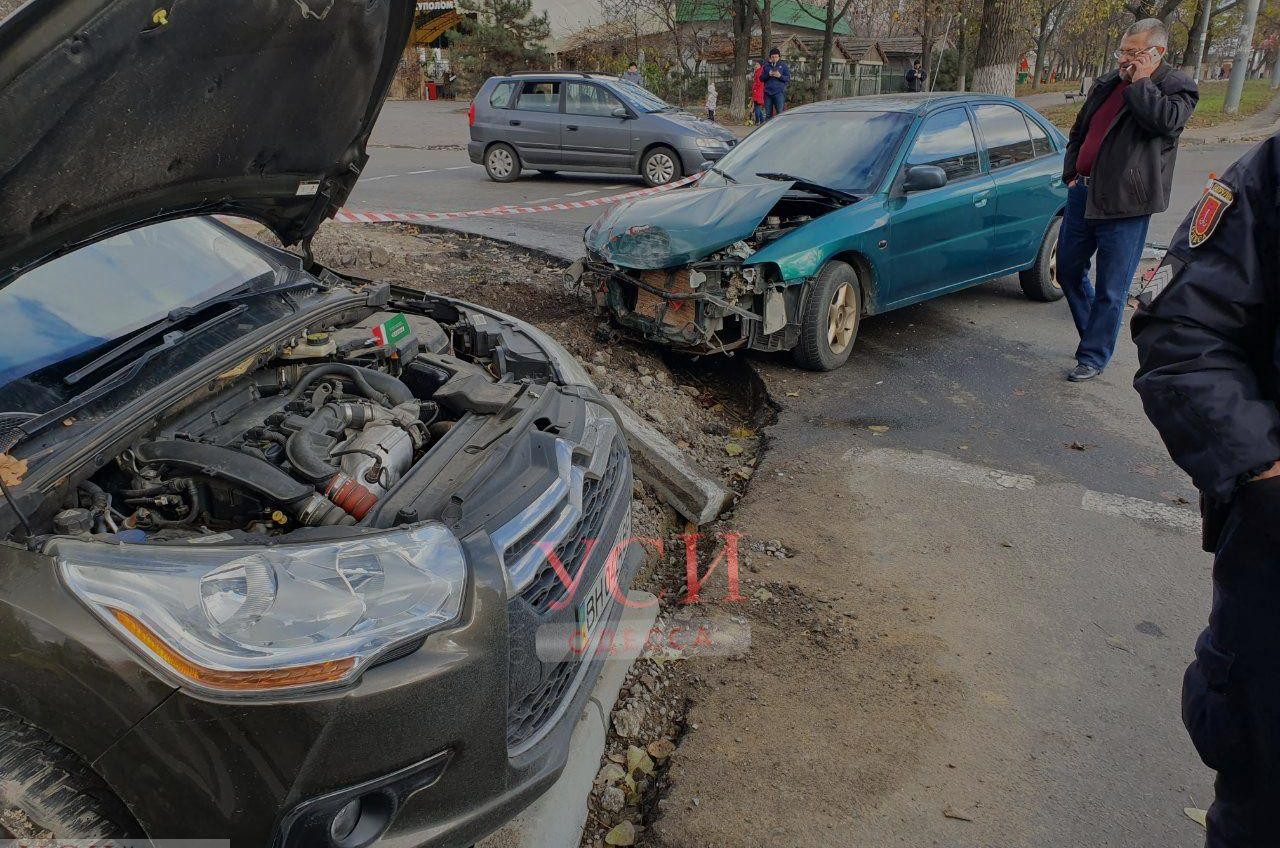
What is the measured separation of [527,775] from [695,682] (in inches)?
44.1

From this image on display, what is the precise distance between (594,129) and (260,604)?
12.4 m

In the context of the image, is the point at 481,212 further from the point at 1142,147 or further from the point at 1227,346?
the point at 1227,346

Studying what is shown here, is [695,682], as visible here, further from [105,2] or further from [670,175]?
[670,175]

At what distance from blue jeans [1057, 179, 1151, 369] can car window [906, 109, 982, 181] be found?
0.93 metres

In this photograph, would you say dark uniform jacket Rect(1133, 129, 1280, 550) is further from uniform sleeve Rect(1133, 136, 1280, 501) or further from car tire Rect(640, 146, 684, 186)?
car tire Rect(640, 146, 684, 186)

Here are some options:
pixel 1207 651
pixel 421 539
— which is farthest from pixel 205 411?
pixel 1207 651

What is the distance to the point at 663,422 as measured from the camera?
4.96 metres

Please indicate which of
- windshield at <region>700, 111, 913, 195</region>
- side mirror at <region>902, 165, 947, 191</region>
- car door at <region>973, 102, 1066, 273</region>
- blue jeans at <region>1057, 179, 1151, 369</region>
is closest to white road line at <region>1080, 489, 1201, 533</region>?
blue jeans at <region>1057, 179, 1151, 369</region>

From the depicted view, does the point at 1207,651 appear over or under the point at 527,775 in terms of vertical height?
over

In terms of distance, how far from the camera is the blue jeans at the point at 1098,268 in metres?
5.39

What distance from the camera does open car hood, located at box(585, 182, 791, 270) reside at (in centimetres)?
540

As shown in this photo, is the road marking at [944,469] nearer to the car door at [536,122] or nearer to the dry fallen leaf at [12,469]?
the dry fallen leaf at [12,469]

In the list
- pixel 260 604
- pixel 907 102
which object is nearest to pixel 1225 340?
pixel 260 604

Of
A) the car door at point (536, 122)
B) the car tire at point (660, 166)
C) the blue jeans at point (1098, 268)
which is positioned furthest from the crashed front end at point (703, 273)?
the car door at point (536, 122)
